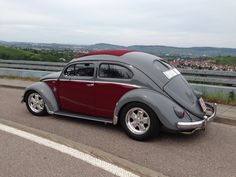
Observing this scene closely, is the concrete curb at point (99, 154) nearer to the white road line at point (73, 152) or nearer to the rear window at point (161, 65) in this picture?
the white road line at point (73, 152)

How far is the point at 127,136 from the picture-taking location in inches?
241

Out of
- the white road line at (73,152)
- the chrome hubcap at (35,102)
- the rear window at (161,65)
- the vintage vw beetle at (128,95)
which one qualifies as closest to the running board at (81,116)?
the vintage vw beetle at (128,95)

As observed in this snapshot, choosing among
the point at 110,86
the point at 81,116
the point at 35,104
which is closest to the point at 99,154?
the point at 110,86

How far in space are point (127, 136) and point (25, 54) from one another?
14.4 m

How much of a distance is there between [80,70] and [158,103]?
82.0 inches

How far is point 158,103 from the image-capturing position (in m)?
5.71

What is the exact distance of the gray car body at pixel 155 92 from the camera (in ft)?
18.6

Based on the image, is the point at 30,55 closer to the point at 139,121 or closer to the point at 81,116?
the point at 81,116

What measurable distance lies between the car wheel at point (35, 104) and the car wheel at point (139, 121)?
7.56 ft

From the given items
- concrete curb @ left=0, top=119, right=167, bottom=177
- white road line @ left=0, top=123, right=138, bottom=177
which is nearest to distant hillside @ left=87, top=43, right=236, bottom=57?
concrete curb @ left=0, top=119, right=167, bottom=177

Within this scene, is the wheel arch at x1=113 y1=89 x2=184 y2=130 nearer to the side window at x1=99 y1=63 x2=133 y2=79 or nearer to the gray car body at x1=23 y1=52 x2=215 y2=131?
the gray car body at x1=23 y1=52 x2=215 y2=131

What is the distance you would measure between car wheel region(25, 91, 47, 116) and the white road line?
3.79ft

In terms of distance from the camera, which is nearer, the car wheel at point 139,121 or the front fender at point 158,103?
the front fender at point 158,103

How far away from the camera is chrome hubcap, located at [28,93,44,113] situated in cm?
762
